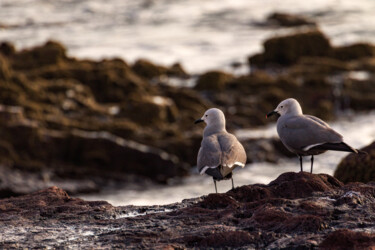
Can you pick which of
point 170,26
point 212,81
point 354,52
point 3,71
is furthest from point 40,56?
point 170,26

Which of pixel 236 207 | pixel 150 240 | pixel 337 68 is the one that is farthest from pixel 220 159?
pixel 337 68

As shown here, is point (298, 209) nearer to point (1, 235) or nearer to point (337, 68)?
point (1, 235)

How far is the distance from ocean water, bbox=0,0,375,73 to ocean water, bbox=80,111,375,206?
12010 millimetres

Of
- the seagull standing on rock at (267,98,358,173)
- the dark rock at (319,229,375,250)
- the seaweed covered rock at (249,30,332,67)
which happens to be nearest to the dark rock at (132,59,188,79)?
the seaweed covered rock at (249,30,332,67)

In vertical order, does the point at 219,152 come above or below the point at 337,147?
above

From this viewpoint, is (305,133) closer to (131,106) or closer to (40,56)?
(131,106)

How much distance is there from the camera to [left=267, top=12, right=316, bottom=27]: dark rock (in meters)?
52.8

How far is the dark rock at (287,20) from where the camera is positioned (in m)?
52.8

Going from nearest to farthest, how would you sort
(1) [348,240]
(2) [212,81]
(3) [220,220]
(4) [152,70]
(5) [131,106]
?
(1) [348,240]
(3) [220,220]
(5) [131,106]
(2) [212,81]
(4) [152,70]

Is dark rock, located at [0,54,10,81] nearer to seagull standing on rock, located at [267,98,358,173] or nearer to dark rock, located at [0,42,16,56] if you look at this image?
dark rock, located at [0,42,16,56]

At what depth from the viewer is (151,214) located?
6.86 metres

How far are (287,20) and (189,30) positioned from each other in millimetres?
7876

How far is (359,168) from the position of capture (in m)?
10.7

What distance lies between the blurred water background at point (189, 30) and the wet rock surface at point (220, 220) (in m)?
12.5
